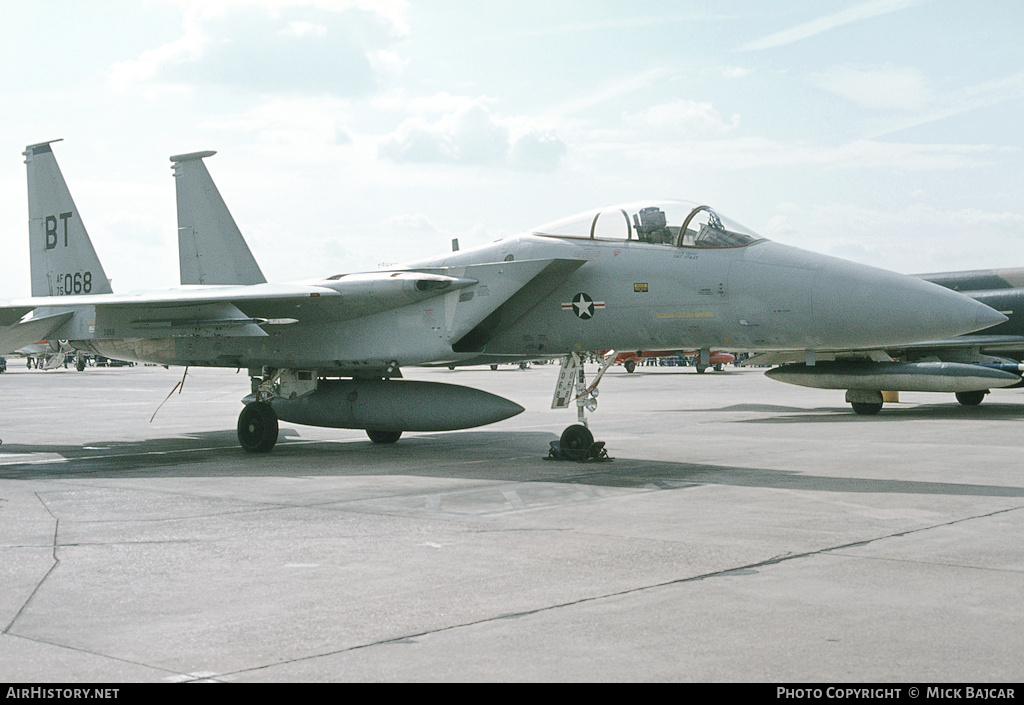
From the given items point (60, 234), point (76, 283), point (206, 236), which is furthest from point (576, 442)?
point (60, 234)

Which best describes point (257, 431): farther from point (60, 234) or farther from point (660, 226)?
point (660, 226)

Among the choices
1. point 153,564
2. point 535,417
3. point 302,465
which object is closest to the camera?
Answer: point 153,564

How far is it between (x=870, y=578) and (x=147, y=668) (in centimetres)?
362

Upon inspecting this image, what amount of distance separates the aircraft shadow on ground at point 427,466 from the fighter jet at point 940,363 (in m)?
7.17

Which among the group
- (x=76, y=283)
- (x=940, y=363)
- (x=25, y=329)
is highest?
(x=76, y=283)

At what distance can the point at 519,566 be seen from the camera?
575cm

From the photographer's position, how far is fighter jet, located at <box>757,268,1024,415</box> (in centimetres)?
1833

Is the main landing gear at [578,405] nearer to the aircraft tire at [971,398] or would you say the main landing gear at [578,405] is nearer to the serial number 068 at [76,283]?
the serial number 068 at [76,283]

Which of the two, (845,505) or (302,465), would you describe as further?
(302,465)

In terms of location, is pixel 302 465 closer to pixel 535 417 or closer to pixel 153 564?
pixel 153 564

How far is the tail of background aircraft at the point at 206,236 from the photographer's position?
1594 cm

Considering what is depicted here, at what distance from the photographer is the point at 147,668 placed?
3.88m

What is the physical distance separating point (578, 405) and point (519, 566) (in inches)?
228

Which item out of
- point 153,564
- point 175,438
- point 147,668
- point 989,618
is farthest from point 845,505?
point 175,438
